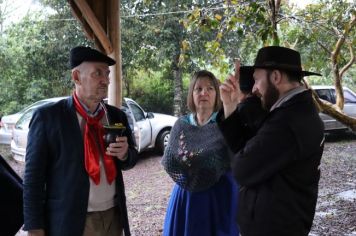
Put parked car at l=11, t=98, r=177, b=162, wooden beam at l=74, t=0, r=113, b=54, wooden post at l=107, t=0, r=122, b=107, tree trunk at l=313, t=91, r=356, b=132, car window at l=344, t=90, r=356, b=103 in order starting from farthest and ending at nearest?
car window at l=344, t=90, r=356, b=103 → parked car at l=11, t=98, r=177, b=162 → tree trunk at l=313, t=91, r=356, b=132 → wooden post at l=107, t=0, r=122, b=107 → wooden beam at l=74, t=0, r=113, b=54

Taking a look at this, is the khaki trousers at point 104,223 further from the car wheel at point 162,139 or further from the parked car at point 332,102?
the parked car at point 332,102

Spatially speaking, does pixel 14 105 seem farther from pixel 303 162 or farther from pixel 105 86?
pixel 303 162

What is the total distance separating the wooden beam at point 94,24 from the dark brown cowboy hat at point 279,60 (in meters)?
1.56

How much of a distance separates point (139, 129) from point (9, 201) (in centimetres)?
594

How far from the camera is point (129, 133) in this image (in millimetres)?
2445

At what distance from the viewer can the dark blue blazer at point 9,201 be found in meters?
2.02

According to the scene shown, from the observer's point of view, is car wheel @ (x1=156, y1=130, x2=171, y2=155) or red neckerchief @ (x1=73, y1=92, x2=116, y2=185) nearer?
red neckerchief @ (x1=73, y1=92, x2=116, y2=185)

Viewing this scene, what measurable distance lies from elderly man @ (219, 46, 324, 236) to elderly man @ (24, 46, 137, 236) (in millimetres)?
705

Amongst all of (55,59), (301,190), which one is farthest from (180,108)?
(301,190)

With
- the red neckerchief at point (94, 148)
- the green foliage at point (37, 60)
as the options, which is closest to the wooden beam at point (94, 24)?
the red neckerchief at point (94, 148)

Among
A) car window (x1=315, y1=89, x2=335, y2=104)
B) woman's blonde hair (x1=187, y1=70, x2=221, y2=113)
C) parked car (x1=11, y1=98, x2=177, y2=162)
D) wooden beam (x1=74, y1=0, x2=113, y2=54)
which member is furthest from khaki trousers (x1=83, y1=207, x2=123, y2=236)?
car window (x1=315, y1=89, x2=335, y2=104)

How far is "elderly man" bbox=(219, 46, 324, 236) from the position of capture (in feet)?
5.86

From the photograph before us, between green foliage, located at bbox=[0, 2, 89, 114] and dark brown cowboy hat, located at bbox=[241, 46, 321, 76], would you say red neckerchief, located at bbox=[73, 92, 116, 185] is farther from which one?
green foliage, located at bbox=[0, 2, 89, 114]

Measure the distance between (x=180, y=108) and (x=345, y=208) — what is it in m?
7.92
